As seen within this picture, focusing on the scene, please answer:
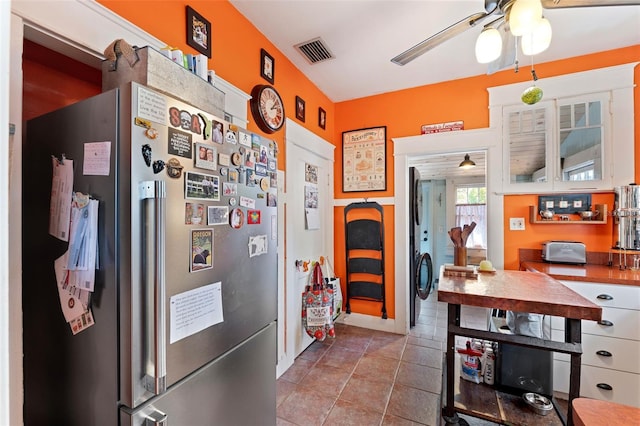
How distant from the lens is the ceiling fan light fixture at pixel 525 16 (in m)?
1.15

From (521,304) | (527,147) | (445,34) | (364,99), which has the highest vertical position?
(364,99)

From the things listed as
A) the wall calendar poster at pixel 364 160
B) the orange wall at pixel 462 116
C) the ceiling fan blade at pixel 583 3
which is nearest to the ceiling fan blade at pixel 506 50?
the ceiling fan blade at pixel 583 3

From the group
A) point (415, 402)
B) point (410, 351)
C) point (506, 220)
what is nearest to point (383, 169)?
point (506, 220)

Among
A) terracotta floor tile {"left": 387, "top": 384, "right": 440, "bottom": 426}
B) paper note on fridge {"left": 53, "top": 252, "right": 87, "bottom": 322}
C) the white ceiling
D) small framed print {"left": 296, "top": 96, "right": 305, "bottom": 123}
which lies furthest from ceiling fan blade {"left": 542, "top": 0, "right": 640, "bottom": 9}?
terracotta floor tile {"left": 387, "top": 384, "right": 440, "bottom": 426}

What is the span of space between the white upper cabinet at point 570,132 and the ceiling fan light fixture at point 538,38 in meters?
1.37

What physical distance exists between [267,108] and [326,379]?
2229 mm

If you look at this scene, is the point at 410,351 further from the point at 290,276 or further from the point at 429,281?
the point at 429,281

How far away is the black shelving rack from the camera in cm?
312

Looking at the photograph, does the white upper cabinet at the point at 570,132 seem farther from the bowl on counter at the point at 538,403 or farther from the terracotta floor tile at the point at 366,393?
the terracotta floor tile at the point at 366,393

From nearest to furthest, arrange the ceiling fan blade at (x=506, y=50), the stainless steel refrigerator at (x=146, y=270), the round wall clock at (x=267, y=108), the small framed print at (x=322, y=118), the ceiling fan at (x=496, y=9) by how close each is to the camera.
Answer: the stainless steel refrigerator at (x=146, y=270), the ceiling fan at (x=496, y=9), the ceiling fan blade at (x=506, y=50), the round wall clock at (x=267, y=108), the small framed print at (x=322, y=118)

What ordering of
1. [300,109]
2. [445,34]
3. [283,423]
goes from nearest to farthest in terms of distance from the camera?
1. [445,34]
2. [283,423]
3. [300,109]

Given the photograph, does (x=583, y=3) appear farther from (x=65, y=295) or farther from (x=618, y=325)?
(x=65, y=295)

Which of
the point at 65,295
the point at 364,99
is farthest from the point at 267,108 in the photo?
the point at 65,295

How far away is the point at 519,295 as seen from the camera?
4.60 ft
